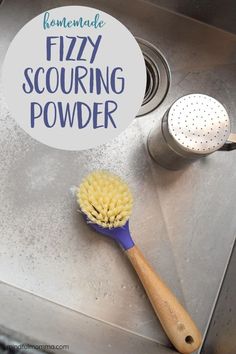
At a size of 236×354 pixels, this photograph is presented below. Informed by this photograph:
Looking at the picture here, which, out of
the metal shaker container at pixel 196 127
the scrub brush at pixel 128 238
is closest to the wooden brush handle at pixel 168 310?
the scrub brush at pixel 128 238

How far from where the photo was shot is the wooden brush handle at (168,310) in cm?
69

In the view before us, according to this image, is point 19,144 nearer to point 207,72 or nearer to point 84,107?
point 84,107

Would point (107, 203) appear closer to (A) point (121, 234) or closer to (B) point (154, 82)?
(A) point (121, 234)

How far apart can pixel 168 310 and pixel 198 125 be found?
0.86ft

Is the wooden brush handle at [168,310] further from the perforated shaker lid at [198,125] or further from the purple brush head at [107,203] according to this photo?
the perforated shaker lid at [198,125]

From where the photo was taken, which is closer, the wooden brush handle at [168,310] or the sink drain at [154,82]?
the wooden brush handle at [168,310]

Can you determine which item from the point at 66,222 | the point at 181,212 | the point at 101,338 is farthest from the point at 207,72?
the point at 101,338

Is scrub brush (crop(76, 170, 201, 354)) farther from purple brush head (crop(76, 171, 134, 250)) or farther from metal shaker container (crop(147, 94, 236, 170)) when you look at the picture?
metal shaker container (crop(147, 94, 236, 170))

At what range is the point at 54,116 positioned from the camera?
69 cm

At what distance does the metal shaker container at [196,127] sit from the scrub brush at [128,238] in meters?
0.11

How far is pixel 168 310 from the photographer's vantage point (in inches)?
27.3

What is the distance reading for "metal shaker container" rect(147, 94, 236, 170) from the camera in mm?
671

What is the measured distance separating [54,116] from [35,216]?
0.16 meters

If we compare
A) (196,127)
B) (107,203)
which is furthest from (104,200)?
(196,127)
